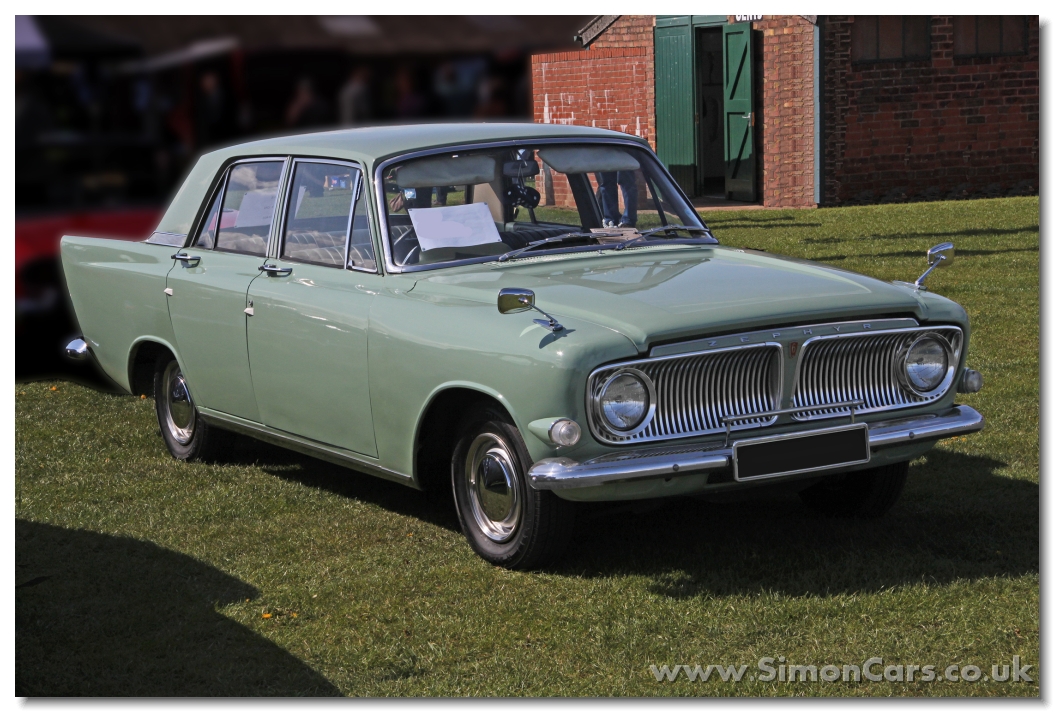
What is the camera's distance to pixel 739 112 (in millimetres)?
19094

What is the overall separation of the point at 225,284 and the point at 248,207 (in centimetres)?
46

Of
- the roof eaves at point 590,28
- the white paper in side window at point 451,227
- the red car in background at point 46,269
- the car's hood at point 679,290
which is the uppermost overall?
the roof eaves at point 590,28

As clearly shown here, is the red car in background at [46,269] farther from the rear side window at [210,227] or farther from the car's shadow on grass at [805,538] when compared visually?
the rear side window at [210,227]

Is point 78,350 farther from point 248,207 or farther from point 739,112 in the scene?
point 739,112

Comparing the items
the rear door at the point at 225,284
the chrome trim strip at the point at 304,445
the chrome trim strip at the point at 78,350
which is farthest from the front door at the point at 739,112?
the chrome trim strip at the point at 304,445

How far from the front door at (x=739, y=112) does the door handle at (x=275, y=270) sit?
1402cm

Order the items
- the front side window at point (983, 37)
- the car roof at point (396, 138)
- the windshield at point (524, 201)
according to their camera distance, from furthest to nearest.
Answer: the front side window at point (983, 37)
the car roof at point (396, 138)
the windshield at point (524, 201)

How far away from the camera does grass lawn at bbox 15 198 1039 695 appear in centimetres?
399

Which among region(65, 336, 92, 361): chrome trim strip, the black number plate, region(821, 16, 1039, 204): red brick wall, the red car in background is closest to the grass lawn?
the black number plate

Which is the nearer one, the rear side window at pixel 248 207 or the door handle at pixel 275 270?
the door handle at pixel 275 270

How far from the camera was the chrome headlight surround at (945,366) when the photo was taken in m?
4.88

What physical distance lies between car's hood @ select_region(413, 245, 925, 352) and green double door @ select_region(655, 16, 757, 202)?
13978 mm

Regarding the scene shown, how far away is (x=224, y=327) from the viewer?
19.8 ft

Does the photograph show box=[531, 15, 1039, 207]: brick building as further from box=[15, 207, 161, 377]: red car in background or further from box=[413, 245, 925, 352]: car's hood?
box=[15, 207, 161, 377]: red car in background
